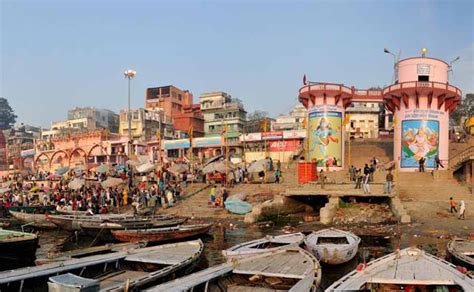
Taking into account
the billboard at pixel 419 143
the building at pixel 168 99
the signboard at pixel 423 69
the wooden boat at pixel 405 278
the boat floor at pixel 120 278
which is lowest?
the boat floor at pixel 120 278

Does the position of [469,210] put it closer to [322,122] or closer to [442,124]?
[442,124]

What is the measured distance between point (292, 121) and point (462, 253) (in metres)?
59.3

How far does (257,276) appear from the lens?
1082 cm

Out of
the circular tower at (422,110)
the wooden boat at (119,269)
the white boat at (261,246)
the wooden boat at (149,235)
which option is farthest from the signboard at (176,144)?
the wooden boat at (119,269)

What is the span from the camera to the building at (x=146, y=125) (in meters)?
68.7

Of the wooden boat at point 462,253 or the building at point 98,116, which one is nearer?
the wooden boat at point 462,253

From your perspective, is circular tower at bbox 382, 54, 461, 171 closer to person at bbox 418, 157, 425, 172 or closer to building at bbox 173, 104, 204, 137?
person at bbox 418, 157, 425, 172

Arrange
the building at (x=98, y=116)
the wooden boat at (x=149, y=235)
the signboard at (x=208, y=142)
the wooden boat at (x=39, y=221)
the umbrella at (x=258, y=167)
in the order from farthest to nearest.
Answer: the building at (x=98, y=116) < the signboard at (x=208, y=142) < the umbrella at (x=258, y=167) < the wooden boat at (x=39, y=221) < the wooden boat at (x=149, y=235)

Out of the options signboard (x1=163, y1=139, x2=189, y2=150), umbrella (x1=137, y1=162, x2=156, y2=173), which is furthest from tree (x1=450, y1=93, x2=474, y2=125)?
umbrella (x1=137, y1=162, x2=156, y2=173)

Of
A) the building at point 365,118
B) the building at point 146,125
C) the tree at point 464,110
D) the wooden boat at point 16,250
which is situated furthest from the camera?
the tree at point 464,110

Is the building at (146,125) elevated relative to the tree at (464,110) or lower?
lower

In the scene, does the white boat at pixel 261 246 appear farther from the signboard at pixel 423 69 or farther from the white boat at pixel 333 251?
the signboard at pixel 423 69

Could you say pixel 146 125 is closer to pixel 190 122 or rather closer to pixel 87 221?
pixel 190 122

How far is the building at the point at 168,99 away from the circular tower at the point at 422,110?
160ft
